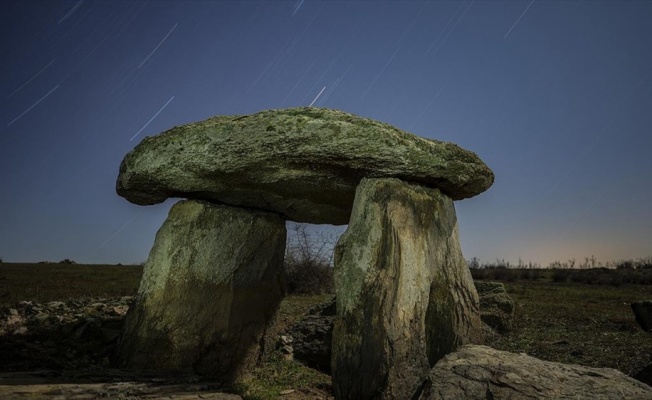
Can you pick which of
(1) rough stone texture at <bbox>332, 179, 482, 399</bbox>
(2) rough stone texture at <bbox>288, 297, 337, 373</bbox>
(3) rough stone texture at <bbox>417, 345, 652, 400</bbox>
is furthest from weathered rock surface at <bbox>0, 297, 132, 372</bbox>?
(3) rough stone texture at <bbox>417, 345, 652, 400</bbox>

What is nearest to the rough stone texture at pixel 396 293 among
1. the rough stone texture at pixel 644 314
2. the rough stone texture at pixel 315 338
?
the rough stone texture at pixel 315 338

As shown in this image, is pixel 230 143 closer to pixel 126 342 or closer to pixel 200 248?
pixel 200 248

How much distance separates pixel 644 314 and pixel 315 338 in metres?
7.42

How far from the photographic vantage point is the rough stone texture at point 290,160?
6055mm

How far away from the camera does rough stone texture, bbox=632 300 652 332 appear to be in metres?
9.98

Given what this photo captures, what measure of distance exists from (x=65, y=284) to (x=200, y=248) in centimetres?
1345

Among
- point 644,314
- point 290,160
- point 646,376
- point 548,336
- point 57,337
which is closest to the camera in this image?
point 646,376

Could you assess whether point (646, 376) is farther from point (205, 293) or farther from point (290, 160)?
point (205, 293)

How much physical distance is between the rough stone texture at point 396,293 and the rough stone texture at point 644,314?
628 centimetres

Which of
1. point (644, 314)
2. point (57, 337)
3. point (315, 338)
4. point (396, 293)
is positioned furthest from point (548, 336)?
point (57, 337)

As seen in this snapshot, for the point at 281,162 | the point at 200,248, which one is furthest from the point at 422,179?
the point at 200,248

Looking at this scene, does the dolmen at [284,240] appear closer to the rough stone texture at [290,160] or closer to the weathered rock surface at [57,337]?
the rough stone texture at [290,160]

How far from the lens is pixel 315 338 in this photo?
8289 mm

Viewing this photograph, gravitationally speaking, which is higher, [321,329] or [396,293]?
[396,293]
